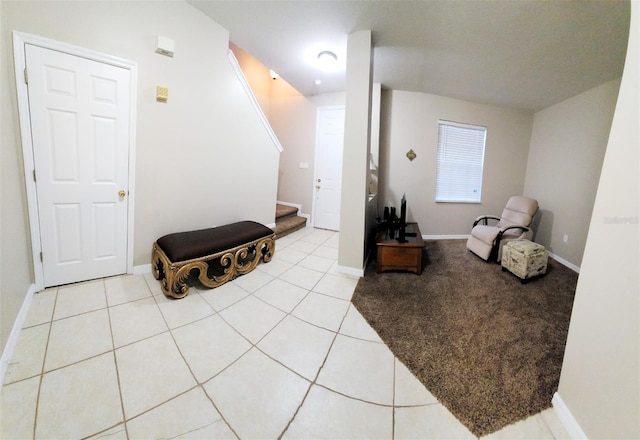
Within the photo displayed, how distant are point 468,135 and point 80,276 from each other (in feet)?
18.7

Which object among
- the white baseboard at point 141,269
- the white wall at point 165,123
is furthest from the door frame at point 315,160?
the white baseboard at point 141,269

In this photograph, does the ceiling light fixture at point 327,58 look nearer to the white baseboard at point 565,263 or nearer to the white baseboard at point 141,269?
the white baseboard at point 141,269

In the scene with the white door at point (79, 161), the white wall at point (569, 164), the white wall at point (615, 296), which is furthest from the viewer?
the white wall at point (569, 164)

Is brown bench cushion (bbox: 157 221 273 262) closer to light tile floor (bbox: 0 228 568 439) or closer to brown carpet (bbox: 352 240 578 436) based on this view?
light tile floor (bbox: 0 228 568 439)

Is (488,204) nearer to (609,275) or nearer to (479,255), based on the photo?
(479,255)

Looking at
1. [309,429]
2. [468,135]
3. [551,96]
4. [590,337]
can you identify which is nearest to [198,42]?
[309,429]

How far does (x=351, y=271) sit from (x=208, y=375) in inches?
66.2

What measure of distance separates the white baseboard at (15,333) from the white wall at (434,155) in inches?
164

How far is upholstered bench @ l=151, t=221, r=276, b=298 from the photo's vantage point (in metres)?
1.91

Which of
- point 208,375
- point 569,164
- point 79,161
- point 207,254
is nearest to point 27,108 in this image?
point 79,161

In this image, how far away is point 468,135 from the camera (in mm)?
4082

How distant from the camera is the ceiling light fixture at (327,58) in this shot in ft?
8.98

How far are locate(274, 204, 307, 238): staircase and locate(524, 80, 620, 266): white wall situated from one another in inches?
161

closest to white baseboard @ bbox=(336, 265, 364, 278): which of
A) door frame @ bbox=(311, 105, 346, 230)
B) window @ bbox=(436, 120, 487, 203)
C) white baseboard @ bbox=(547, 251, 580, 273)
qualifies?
door frame @ bbox=(311, 105, 346, 230)
